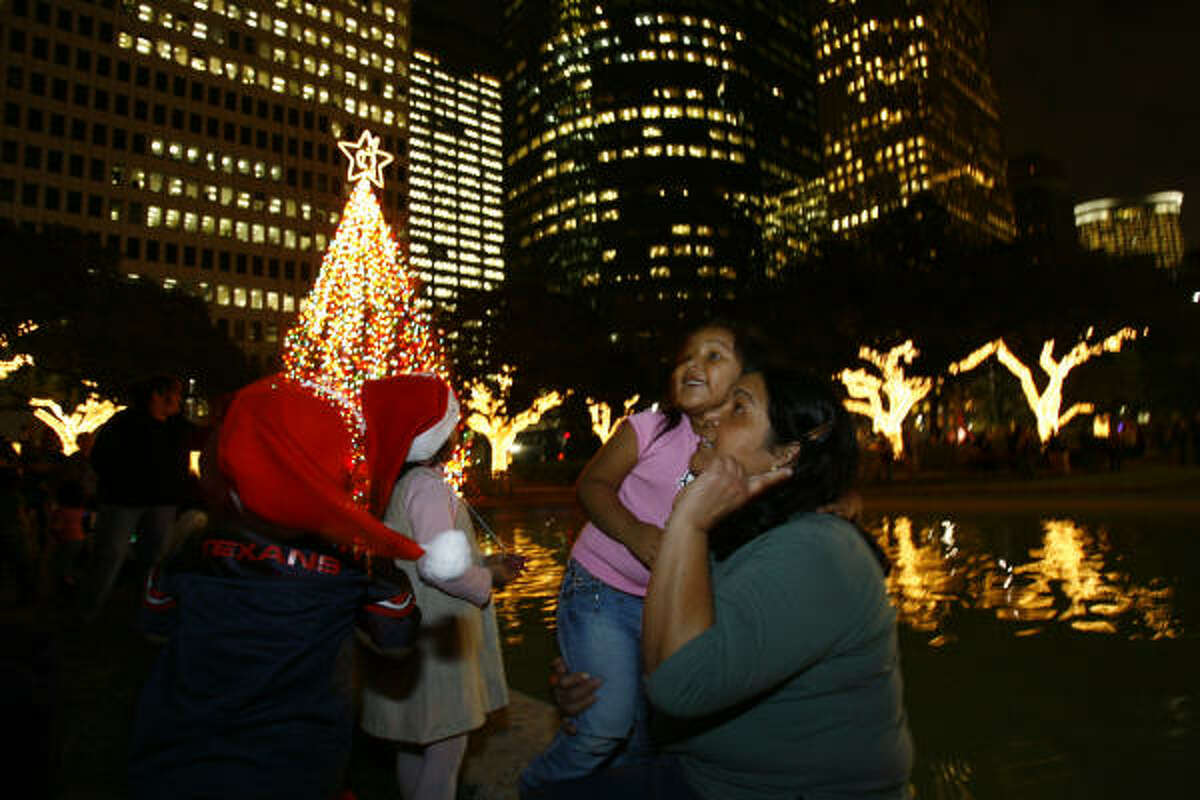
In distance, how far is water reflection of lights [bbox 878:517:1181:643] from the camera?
21.6ft

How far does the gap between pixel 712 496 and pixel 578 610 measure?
4.27ft

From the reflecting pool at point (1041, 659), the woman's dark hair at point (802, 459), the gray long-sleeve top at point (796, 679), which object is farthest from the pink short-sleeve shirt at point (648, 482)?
the reflecting pool at point (1041, 659)

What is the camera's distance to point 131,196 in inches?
3334

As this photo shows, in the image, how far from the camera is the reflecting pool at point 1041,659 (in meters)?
3.65

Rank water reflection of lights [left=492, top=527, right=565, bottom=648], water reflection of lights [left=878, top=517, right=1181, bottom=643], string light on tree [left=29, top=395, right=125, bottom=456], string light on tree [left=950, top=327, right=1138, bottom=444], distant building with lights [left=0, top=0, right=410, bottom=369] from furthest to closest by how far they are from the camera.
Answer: distant building with lights [left=0, top=0, right=410, bottom=369] → string light on tree [left=29, top=395, right=125, bottom=456] → string light on tree [left=950, top=327, right=1138, bottom=444] → water reflection of lights [left=492, top=527, right=565, bottom=648] → water reflection of lights [left=878, top=517, right=1181, bottom=643]

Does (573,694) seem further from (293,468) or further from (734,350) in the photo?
(734,350)

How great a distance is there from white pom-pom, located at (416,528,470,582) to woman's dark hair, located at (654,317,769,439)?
34.7 inches

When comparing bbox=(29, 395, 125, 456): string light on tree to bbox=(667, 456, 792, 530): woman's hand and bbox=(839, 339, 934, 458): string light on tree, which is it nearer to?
bbox=(839, 339, 934, 458): string light on tree

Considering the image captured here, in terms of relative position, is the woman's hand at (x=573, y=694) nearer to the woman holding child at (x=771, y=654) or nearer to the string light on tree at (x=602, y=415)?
the woman holding child at (x=771, y=654)

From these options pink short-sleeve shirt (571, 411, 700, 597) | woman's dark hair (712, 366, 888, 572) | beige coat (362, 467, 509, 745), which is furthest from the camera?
beige coat (362, 467, 509, 745)

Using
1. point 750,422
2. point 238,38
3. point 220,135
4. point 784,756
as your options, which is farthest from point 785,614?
point 238,38

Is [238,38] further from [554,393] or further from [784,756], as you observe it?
[784,756]

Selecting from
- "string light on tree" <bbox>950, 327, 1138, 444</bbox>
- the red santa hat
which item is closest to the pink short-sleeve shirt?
the red santa hat

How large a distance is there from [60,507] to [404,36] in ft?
393
